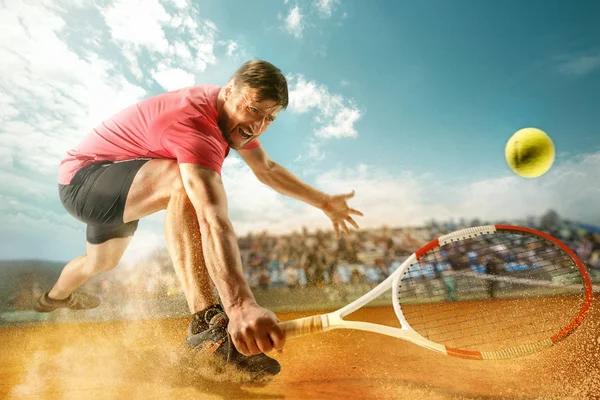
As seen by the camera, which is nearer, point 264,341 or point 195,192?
point 264,341

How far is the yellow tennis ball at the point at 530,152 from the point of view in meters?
3.31

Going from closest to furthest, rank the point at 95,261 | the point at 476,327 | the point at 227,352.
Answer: the point at 227,352 < the point at 95,261 < the point at 476,327

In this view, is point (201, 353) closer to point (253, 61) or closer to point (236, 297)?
point (236, 297)

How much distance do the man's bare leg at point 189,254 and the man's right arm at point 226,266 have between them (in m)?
0.10

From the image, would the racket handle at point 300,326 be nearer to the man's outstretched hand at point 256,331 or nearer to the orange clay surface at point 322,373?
the man's outstretched hand at point 256,331

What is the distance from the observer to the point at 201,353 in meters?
1.48

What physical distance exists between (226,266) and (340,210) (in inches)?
47.6

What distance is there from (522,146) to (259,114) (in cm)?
241

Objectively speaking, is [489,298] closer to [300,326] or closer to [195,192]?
[300,326]

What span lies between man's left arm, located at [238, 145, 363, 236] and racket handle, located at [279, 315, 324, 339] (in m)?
1.10

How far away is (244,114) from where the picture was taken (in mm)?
2016

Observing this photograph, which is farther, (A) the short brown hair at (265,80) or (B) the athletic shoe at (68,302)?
(B) the athletic shoe at (68,302)

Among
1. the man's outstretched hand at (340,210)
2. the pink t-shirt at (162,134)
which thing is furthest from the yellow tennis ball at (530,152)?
the pink t-shirt at (162,134)

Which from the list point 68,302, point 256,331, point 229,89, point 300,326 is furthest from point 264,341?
point 68,302
